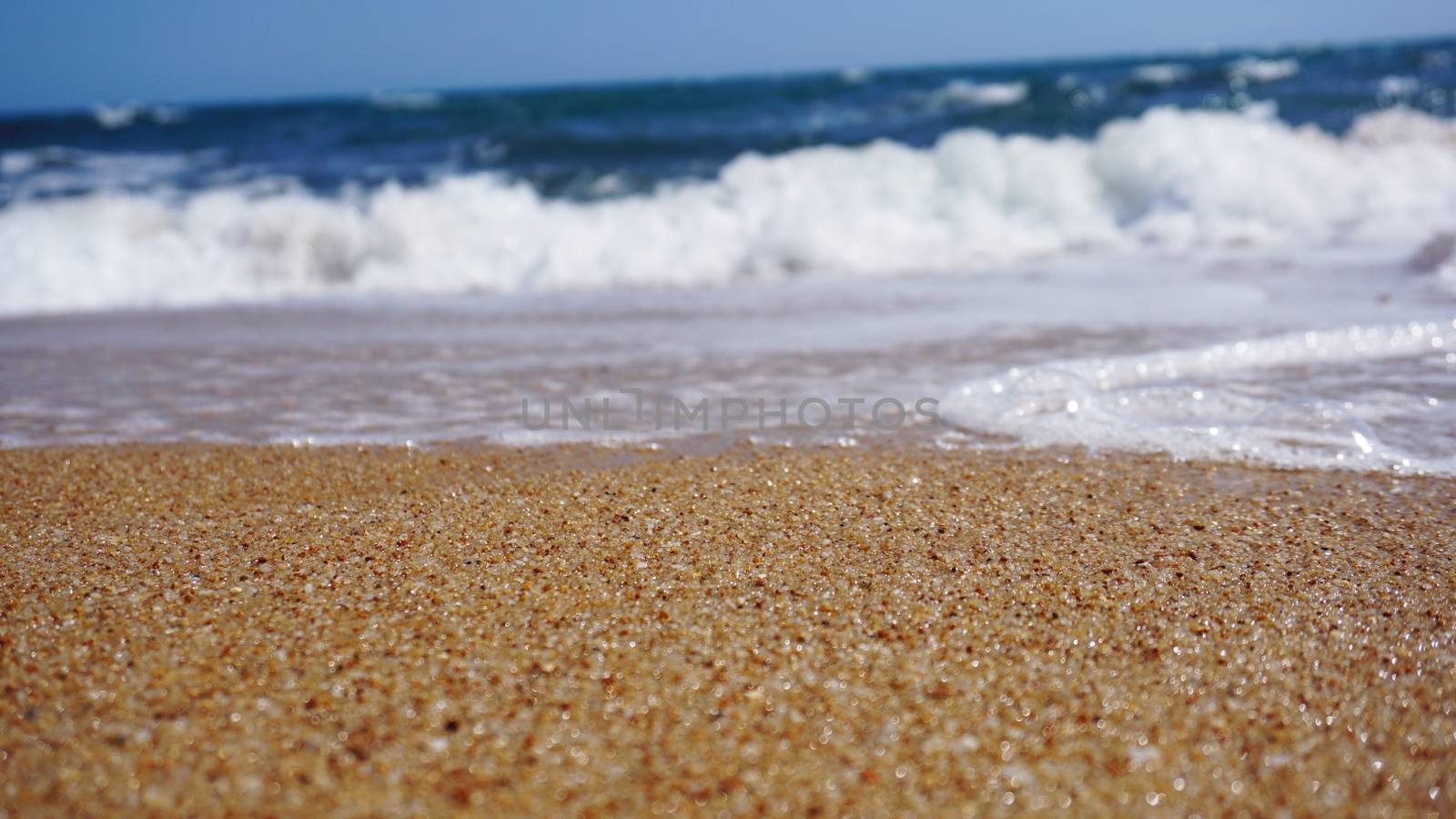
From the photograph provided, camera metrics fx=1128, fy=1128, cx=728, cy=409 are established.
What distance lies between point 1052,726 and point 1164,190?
23.9 ft

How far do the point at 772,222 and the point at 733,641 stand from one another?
5.25 metres

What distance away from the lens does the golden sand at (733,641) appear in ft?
4.87

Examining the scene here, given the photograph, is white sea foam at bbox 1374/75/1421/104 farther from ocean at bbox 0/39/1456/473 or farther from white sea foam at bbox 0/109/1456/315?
white sea foam at bbox 0/109/1456/315

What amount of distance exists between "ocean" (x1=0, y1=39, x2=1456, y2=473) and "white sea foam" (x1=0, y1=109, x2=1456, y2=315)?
28mm

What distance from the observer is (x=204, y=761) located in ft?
4.91

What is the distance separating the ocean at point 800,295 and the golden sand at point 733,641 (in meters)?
0.54

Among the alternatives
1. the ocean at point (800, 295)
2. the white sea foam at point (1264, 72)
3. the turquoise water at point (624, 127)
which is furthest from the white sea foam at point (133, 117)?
the white sea foam at point (1264, 72)

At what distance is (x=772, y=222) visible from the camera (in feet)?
22.6

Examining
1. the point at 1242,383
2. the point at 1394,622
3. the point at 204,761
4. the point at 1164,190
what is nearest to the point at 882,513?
the point at 1394,622

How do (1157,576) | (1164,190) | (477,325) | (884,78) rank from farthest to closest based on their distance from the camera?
1. (884,78)
2. (1164,190)
3. (477,325)
4. (1157,576)

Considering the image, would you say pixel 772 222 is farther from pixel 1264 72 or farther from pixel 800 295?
pixel 1264 72

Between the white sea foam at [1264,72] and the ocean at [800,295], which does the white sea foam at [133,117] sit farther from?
the white sea foam at [1264,72]

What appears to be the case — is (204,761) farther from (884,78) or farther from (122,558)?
(884,78)

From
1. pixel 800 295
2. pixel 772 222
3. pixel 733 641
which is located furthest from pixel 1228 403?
pixel 772 222
